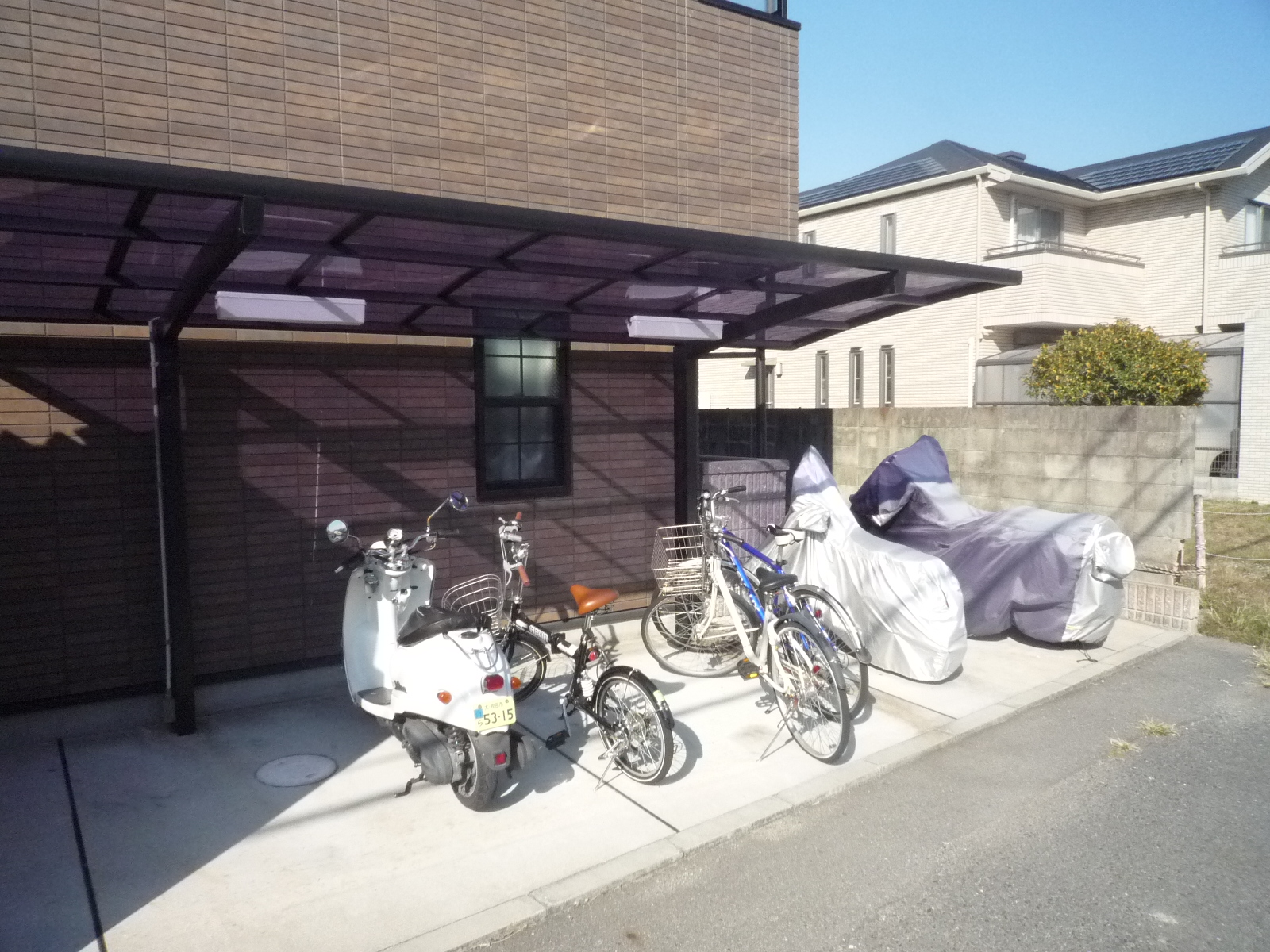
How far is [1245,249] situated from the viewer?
18.5 metres

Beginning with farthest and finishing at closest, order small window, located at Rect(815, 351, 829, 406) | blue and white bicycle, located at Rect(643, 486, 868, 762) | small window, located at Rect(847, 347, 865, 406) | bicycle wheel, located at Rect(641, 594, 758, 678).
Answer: small window, located at Rect(815, 351, 829, 406) < small window, located at Rect(847, 347, 865, 406) < bicycle wheel, located at Rect(641, 594, 758, 678) < blue and white bicycle, located at Rect(643, 486, 868, 762)

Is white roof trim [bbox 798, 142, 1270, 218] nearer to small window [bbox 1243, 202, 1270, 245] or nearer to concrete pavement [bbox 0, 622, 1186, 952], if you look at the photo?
small window [bbox 1243, 202, 1270, 245]

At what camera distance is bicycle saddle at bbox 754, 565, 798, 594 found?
537 centimetres

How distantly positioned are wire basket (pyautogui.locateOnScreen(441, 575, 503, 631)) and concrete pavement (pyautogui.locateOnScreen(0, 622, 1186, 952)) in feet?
2.45

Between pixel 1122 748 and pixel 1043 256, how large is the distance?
1474 cm

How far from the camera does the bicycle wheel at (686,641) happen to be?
254 inches

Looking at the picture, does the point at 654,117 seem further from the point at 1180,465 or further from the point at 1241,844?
the point at 1241,844

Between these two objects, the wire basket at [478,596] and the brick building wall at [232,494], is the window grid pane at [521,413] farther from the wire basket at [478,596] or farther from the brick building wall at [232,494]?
the wire basket at [478,596]

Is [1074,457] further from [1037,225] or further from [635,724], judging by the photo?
[1037,225]

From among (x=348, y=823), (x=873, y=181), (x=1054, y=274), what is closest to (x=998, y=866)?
(x=348, y=823)

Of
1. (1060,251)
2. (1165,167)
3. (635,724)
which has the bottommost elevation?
(635,724)

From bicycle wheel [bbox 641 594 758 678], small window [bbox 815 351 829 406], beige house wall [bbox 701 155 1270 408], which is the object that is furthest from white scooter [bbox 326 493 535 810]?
small window [bbox 815 351 829 406]

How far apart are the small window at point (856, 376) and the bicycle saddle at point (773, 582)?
15.3 meters

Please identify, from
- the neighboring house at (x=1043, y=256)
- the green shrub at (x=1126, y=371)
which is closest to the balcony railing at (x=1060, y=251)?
the neighboring house at (x=1043, y=256)
